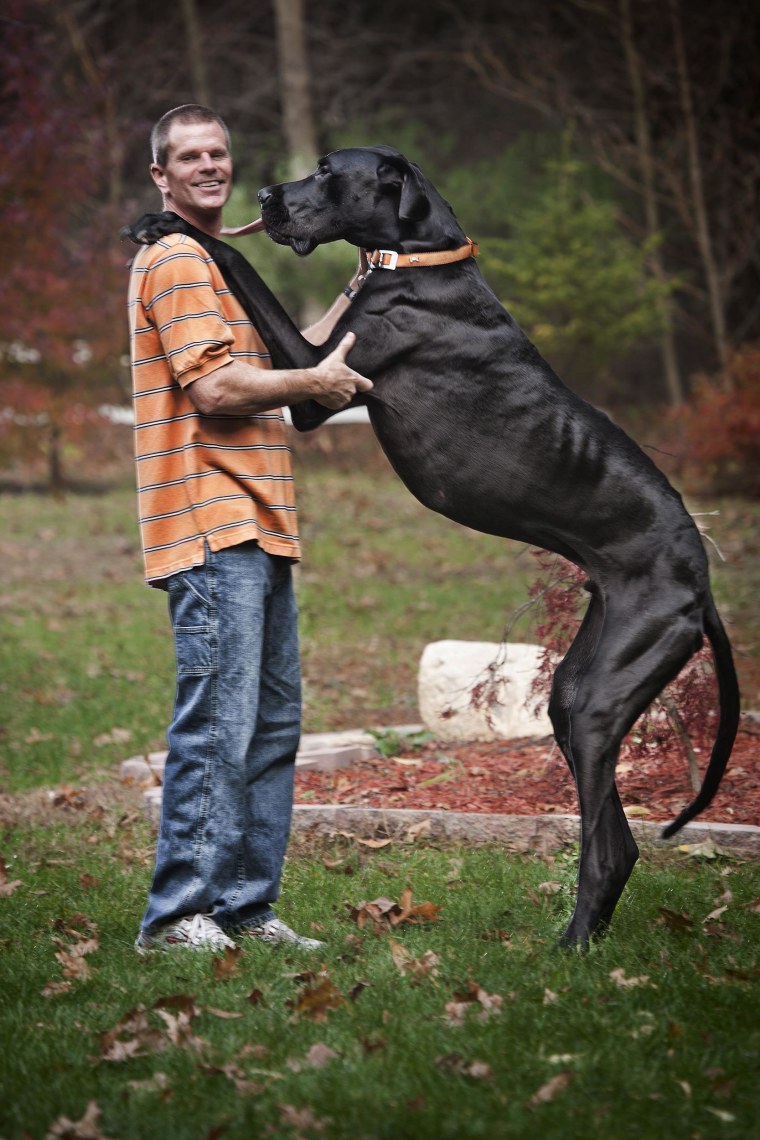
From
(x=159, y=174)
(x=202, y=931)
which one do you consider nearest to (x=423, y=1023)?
(x=202, y=931)

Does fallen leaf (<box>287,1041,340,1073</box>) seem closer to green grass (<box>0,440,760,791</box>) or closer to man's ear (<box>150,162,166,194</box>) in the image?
man's ear (<box>150,162,166,194</box>)

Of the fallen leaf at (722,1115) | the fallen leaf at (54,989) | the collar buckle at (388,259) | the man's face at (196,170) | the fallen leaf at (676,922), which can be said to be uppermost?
the man's face at (196,170)

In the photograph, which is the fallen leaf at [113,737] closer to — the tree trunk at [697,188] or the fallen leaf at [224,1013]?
the fallen leaf at [224,1013]

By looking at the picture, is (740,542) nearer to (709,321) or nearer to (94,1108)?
(709,321)

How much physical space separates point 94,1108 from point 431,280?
2.34 m

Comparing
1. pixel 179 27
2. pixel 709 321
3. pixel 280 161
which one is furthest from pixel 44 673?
pixel 179 27

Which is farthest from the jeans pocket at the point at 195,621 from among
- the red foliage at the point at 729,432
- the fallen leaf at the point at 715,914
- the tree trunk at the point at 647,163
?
the tree trunk at the point at 647,163

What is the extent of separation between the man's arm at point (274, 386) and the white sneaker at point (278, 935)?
5.46 feet

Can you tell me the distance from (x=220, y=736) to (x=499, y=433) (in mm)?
1253

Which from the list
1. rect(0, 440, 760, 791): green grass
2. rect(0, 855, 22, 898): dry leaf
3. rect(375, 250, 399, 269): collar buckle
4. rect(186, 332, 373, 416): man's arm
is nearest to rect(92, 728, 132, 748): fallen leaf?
rect(0, 440, 760, 791): green grass

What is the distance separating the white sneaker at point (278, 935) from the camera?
4.00m

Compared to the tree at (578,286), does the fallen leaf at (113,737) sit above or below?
below

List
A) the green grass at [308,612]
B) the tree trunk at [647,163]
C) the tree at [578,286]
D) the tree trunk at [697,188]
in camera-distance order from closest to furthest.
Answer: the green grass at [308,612] → the tree at [578,286] → the tree trunk at [697,188] → the tree trunk at [647,163]

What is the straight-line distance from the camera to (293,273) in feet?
58.3
